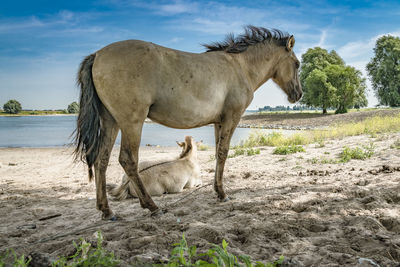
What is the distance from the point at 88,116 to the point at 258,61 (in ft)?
9.59

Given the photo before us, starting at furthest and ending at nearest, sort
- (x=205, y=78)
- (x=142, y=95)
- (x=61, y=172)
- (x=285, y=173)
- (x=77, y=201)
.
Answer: (x=61, y=172) → (x=285, y=173) → (x=77, y=201) → (x=205, y=78) → (x=142, y=95)

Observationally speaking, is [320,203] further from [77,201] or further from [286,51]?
[77,201]

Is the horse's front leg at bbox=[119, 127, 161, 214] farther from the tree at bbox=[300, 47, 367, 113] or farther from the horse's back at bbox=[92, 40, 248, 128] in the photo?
the tree at bbox=[300, 47, 367, 113]

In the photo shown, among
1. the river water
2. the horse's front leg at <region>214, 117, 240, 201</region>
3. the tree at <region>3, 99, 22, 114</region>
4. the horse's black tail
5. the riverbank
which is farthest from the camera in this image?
the tree at <region>3, 99, 22, 114</region>

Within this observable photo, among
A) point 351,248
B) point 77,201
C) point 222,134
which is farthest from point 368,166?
point 77,201

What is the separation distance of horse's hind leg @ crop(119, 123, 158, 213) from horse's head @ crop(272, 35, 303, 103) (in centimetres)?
300

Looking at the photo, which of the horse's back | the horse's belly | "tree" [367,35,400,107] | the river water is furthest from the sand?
"tree" [367,35,400,107]

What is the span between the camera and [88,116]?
10.8 feet

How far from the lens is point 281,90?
533 cm

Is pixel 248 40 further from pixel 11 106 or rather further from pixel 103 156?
pixel 11 106

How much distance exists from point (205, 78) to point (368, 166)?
13.3 ft

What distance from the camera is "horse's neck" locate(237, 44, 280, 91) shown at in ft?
15.1

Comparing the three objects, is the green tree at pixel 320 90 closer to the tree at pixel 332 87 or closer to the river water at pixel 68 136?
the tree at pixel 332 87

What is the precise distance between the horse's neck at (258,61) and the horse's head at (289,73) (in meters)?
0.16
